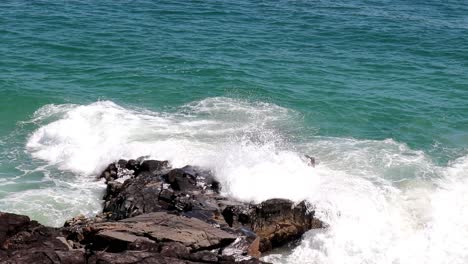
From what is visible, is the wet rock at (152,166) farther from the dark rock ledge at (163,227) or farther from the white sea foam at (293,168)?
the white sea foam at (293,168)

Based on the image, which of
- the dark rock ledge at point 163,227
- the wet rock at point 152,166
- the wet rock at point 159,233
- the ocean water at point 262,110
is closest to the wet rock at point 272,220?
the dark rock ledge at point 163,227

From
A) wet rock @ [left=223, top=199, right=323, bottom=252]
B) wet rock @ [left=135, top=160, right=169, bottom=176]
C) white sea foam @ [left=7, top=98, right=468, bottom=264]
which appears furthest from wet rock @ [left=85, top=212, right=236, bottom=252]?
wet rock @ [left=135, top=160, right=169, bottom=176]

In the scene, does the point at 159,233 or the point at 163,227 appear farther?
the point at 163,227

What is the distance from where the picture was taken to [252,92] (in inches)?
1576

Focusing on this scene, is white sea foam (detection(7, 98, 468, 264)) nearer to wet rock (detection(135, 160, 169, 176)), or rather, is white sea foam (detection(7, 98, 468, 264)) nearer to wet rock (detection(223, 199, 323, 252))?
wet rock (detection(223, 199, 323, 252))

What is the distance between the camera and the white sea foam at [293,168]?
2525cm

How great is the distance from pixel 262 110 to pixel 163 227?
17.6 m

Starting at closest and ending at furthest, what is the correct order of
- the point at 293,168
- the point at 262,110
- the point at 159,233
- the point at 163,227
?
the point at 159,233 → the point at 163,227 → the point at 293,168 → the point at 262,110

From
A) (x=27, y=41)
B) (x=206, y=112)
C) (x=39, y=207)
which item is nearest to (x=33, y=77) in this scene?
(x=27, y=41)

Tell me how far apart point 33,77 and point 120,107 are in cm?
763

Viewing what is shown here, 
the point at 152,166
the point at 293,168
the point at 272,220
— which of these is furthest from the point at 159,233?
the point at 293,168

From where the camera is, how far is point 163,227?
2102cm

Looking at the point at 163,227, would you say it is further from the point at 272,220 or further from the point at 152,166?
the point at 152,166

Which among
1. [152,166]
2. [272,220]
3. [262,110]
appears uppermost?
[262,110]
